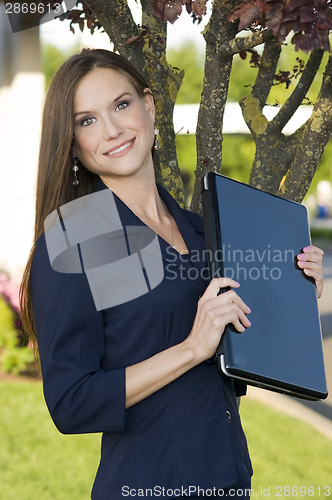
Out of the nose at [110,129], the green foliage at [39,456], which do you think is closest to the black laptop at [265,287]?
the nose at [110,129]

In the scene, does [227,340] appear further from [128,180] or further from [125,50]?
[125,50]

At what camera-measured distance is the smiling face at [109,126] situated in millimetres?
2012

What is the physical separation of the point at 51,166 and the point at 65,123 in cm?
13

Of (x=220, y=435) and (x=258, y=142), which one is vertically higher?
(x=258, y=142)

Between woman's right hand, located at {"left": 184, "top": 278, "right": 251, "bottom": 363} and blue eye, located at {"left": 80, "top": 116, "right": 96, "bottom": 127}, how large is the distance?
1.96ft

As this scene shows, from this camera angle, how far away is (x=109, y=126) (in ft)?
6.59

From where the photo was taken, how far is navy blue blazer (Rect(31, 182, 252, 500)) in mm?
1768

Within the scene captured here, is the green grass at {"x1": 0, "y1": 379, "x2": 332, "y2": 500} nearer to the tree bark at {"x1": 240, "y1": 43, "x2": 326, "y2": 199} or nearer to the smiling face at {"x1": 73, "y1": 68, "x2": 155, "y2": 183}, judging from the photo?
the tree bark at {"x1": 240, "y1": 43, "x2": 326, "y2": 199}

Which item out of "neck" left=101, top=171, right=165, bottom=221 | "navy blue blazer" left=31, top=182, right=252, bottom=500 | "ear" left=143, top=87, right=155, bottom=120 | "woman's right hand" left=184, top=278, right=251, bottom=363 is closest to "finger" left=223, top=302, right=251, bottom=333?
"woman's right hand" left=184, top=278, right=251, bottom=363

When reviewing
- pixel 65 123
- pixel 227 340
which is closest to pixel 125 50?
pixel 65 123

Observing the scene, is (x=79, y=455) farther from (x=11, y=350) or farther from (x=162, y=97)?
(x=162, y=97)

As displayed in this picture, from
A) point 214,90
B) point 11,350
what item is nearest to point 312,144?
point 214,90

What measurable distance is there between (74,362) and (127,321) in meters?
0.18

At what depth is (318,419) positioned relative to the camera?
19.1ft
